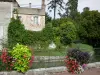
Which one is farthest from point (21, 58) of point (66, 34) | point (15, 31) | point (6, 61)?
point (66, 34)

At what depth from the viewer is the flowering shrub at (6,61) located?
43.3ft

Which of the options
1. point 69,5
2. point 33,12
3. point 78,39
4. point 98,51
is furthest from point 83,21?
point 69,5

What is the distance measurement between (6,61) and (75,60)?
344 cm

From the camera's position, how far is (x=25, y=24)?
131 ft

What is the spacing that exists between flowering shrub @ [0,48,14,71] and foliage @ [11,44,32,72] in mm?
206

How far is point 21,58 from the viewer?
13.3 m

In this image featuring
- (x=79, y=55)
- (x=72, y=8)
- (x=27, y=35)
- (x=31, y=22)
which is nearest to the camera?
(x=79, y=55)

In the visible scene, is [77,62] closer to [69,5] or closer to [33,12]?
[33,12]

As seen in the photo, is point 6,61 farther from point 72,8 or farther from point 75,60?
point 72,8

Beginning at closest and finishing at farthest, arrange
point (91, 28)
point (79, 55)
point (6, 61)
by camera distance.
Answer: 1. point (6, 61)
2. point (79, 55)
3. point (91, 28)

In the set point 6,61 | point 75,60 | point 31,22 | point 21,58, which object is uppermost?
point 31,22

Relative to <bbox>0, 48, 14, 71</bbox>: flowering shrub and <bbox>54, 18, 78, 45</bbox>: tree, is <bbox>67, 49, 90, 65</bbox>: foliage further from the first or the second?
<bbox>54, 18, 78, 45</bbox>: tree

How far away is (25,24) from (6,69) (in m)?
26.9

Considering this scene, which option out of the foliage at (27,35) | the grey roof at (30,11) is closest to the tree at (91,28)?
the foliage at (27,35)
